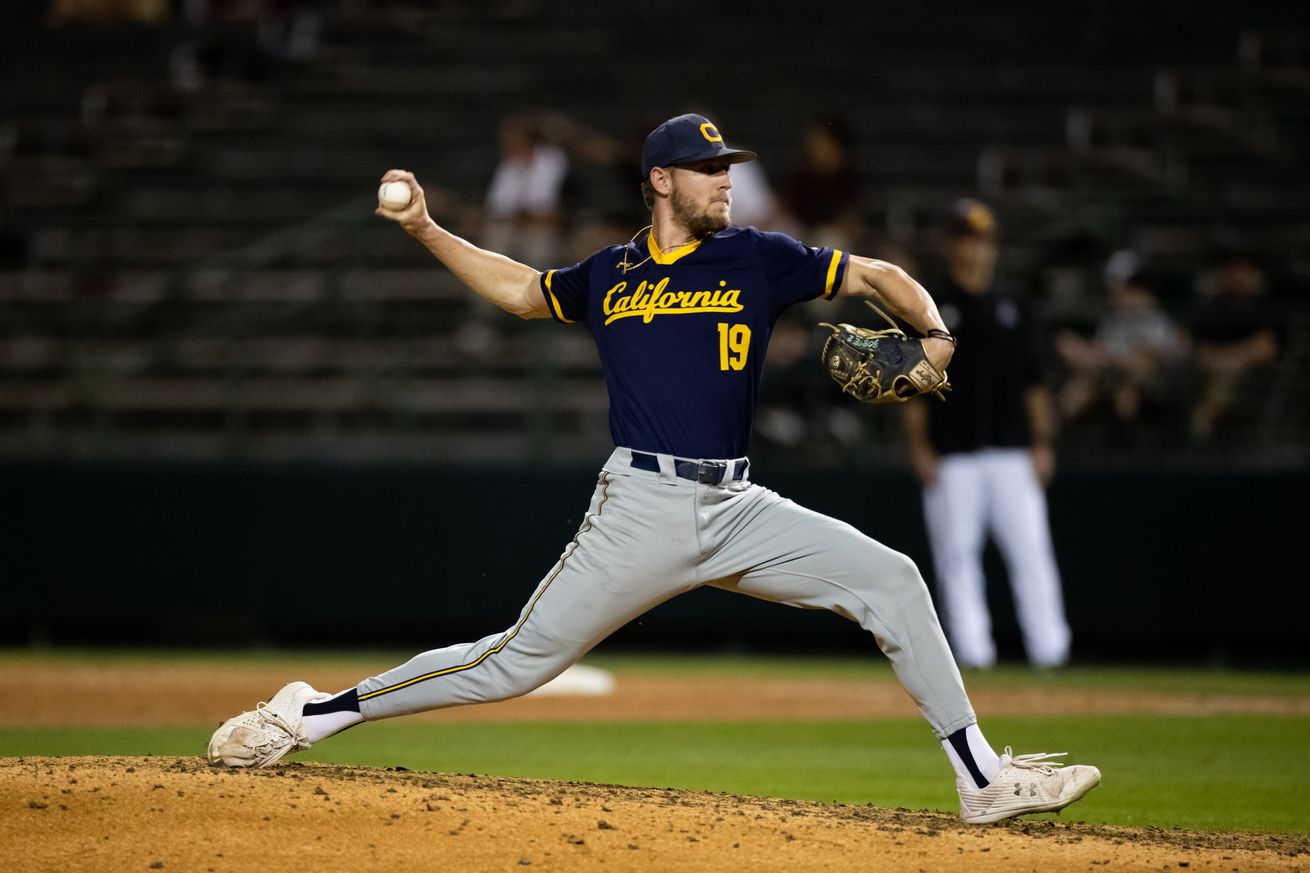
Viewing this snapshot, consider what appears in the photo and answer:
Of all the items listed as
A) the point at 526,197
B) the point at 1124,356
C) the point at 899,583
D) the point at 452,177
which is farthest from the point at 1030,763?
the point at 452,177

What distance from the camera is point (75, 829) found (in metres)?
4.51

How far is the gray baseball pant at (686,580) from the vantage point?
4848mm

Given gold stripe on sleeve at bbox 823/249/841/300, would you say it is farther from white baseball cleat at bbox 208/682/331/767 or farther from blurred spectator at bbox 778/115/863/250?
blurred spectator at bbox 778/115/863/250

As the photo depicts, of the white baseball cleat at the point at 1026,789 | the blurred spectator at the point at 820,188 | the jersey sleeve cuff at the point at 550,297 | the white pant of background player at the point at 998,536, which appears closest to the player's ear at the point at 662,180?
the jersey sleeve cuff at the point at 550,297

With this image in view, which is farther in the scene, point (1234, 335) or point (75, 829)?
point (1234, 335)

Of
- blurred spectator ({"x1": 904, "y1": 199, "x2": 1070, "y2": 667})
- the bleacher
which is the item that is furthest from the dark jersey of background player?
the bleacher

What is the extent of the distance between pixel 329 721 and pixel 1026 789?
197cm

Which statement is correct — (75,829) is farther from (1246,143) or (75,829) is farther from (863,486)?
(1246,143)

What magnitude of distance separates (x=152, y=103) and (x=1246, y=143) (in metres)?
10.5

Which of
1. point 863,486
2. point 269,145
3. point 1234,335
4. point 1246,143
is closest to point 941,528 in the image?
point 863,486

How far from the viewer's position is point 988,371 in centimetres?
1033

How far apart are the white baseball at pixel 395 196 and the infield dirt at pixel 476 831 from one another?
1651 millimetres

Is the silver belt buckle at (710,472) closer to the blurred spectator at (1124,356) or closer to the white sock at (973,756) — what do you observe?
the white sock at (973,756)

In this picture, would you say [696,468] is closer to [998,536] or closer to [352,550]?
[998,536]
